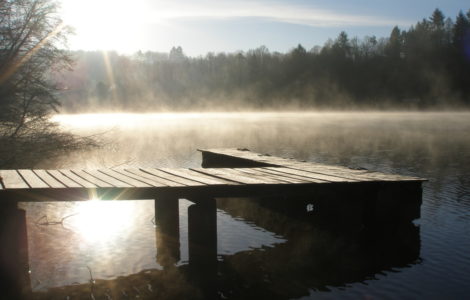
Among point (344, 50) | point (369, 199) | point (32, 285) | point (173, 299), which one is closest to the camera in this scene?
point (173, 299)

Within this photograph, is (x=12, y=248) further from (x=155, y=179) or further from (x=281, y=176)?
(x=281, y=176)

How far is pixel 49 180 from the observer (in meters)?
9.23

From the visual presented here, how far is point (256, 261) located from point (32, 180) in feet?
14.5

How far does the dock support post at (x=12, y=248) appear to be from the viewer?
812cm

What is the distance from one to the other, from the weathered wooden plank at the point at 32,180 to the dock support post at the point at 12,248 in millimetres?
478

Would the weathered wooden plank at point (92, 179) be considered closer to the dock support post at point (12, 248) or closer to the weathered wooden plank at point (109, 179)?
the weathered wooden plank at point (109, 179)

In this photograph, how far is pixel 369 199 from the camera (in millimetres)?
10969

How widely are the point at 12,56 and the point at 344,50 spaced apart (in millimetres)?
106734

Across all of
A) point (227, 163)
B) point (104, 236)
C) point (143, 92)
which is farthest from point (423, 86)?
point (104, 236)

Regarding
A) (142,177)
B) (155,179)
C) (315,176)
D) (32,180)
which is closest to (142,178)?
(142,177)

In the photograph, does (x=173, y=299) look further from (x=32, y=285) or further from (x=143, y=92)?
(x=143, y=92)

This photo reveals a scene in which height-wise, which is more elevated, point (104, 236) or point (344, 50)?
point (344, 50)

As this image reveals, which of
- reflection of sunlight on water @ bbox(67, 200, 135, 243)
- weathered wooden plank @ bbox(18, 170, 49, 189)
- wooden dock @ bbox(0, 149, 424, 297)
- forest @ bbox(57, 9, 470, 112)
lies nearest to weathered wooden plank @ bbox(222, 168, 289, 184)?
wooden dock @ bbox(0, 149, 424, 297)

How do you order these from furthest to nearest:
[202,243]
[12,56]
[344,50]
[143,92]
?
[143,92] → [344,50] → [12,56] → [202,243]
